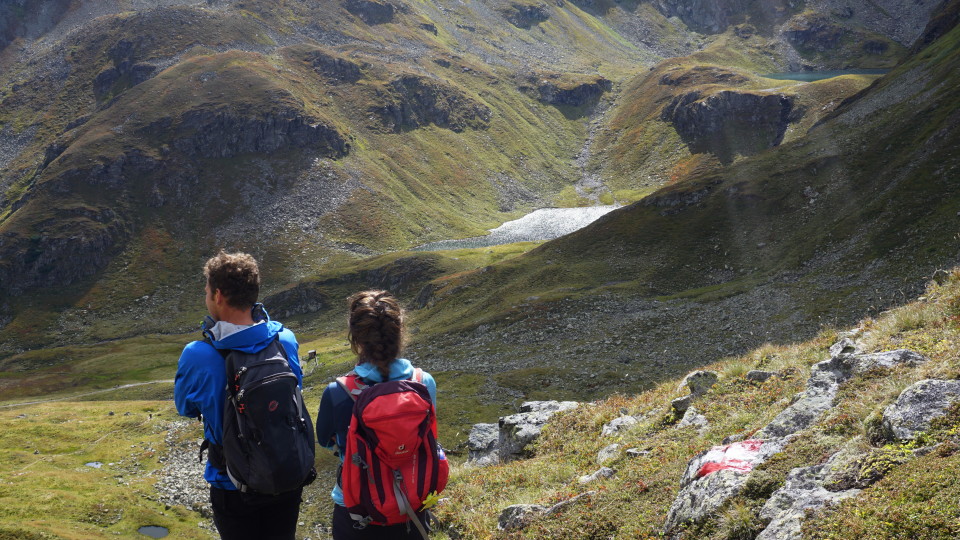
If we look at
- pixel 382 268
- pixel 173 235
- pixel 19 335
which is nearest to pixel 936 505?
pixel 382 268

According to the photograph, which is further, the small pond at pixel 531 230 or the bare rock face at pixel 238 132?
the bare rock face at pixel 238 132

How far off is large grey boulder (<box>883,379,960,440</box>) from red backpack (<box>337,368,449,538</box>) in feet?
22.4

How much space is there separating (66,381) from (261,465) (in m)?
126

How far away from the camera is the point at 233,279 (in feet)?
26.9

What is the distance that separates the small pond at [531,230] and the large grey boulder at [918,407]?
161 m

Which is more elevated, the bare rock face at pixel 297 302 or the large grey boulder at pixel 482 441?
the large grey boulder at pixel 482 441

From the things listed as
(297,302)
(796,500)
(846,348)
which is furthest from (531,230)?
(796,500)

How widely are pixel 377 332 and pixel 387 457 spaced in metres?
1.57

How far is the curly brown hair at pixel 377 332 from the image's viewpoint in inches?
304

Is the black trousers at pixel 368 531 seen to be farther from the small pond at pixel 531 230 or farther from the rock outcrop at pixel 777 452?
the small pond at pixel 531 230

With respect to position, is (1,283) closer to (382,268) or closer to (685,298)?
(382,268)

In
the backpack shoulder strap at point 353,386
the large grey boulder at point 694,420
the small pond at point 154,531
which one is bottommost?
the small pond at point 154,531

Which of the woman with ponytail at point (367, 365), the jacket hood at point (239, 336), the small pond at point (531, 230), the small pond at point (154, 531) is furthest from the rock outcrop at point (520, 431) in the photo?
the small pond at point (531, 230)

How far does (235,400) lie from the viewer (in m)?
7.53
